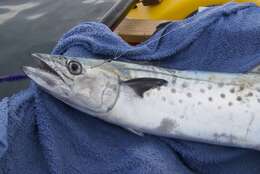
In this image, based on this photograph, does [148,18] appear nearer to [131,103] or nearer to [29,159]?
[131,103]

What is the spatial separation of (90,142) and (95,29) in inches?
20.8

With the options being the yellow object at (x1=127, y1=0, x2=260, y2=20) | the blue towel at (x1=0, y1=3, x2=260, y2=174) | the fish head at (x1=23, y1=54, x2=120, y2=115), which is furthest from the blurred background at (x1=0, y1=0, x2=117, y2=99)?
the fish head at (x1=23, y1=54, x2=120, y2=115)

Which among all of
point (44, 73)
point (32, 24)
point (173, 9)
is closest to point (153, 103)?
point (44, 73)

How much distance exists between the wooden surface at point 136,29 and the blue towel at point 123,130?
0.34 metres

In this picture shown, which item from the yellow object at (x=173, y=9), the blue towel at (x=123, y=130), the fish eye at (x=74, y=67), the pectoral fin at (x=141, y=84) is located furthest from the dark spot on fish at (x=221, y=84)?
the yellow object at (x=173, y=9)

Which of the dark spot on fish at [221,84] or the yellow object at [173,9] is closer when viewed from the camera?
the dark spot on fish at [221,84]

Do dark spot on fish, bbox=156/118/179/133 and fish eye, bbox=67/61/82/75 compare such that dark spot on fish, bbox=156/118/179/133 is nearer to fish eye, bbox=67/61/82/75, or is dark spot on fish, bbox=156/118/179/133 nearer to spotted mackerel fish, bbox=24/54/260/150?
spotted mackerel fish, bbox=24/54/260/150

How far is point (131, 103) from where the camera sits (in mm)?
1795

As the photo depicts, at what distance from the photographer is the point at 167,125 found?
179 centimetres

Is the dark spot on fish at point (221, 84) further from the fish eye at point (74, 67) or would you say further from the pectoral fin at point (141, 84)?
the fish eye at point (74, 67)

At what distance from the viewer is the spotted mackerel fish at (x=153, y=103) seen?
178 centimetres

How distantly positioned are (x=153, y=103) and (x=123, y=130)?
0.15m

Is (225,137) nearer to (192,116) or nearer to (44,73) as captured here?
(192,116)

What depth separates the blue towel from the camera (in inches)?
68.6
